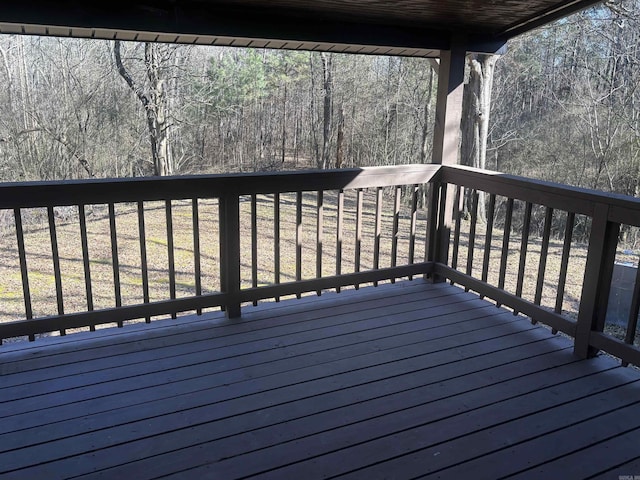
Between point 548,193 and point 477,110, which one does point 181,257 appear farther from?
point 548,193

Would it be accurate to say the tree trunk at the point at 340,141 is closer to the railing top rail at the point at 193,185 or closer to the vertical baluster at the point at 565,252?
the railing top rail at the point at 193,185

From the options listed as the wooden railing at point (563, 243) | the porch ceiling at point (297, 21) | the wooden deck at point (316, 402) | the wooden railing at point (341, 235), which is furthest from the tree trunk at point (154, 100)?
the wooden deck at point (316, 402)

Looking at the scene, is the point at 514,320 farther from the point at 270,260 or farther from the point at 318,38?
the point at 270,260

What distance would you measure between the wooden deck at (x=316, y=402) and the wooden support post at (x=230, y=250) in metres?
0.14

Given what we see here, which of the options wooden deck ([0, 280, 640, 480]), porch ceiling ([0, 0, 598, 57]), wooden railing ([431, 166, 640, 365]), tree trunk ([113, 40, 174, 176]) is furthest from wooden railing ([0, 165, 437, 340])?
tree trunk ([113, 40, 174, 176])

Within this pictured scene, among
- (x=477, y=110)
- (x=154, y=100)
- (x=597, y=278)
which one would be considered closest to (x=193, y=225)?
(x=597, y=278)

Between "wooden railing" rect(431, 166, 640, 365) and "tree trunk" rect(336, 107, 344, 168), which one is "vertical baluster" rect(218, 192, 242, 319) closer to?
"wooden railing" rect(431, 166, 640, 365)

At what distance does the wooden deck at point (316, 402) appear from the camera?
2016 millimetres

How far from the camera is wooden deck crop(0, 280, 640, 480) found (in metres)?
2.02

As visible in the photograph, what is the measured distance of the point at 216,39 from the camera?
3289mm

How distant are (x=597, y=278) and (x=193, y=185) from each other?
232cm

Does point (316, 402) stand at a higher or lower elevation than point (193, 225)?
lower

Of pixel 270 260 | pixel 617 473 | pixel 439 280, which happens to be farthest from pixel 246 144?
pixel 617 473

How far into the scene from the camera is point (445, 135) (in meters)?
4.02
